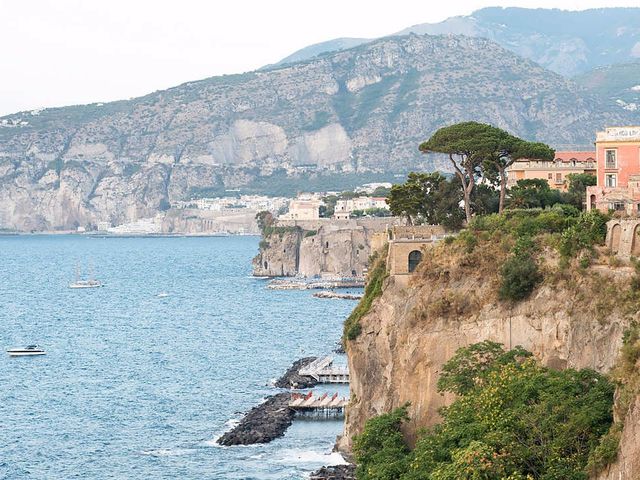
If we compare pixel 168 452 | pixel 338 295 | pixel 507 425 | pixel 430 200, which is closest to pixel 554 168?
pixel 430 200

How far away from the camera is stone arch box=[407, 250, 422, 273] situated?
2443 inches

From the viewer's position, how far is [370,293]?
217 feet

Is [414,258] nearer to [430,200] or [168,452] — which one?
[430,200]

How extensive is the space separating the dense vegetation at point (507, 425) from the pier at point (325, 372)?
48.1 meters

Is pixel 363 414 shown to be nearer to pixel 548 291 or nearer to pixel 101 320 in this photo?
pixel 548 291

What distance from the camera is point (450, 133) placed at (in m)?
69.6

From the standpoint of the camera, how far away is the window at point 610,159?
61.9 meters

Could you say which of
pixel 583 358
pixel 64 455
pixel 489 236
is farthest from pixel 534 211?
pixel 64 455

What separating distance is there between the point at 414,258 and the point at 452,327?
724cm

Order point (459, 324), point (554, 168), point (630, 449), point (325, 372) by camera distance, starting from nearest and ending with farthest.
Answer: point (630, 449)
point (459, 324)
point (554, 168)
point (325, 372)

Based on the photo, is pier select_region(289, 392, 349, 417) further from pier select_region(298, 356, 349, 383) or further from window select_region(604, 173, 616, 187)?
window select_region(604, 173, 616, 187)

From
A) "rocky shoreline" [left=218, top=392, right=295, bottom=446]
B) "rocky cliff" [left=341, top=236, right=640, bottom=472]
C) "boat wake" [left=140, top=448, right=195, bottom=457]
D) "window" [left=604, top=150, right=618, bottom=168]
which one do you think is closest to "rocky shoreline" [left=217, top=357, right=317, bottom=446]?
"rocky shoreline" [left=218, top=392, right=295, bottom=446]

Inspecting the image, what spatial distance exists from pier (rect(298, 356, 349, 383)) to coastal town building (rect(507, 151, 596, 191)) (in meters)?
24.1

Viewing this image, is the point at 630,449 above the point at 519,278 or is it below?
below
